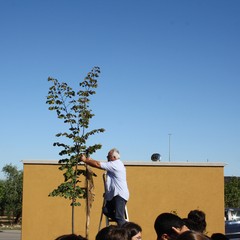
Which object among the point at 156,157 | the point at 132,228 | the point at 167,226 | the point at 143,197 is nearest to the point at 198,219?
the point at 167,226

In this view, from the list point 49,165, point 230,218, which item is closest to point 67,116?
point 49,165

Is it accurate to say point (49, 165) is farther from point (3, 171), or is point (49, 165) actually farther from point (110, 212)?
point (3, 171)

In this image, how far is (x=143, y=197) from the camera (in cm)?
1798

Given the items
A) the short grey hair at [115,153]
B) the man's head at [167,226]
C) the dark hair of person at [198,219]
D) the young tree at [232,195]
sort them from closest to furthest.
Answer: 1. the man's head at [167,226]
2. the dark hair of person at [198,219]
3. the short grey hair at [115,153]
4. the young tree at [232,195]

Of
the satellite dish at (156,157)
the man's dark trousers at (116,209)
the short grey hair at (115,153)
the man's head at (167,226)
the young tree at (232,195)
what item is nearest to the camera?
the man's head at (167,226)

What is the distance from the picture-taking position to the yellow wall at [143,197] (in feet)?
57.3

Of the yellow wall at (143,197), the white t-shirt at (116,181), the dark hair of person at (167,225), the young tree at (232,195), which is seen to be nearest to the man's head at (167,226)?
the dark hair of person at (167,225)

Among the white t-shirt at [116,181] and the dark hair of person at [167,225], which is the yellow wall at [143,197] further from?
the dark hair of person at [167,225]

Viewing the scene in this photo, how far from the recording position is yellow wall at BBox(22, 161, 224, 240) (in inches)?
687

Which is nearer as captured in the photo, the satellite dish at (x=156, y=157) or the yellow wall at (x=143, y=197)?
the yellow wall at (x=143, y=197)

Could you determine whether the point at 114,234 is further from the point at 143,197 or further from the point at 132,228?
the point at 143,197

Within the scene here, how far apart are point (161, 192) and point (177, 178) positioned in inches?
29.5

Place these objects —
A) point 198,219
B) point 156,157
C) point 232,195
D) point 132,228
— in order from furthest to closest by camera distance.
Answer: point 232,195 → point 156,157 → point 198,219 → point 132,228

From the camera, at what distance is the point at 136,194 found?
18.0 m
